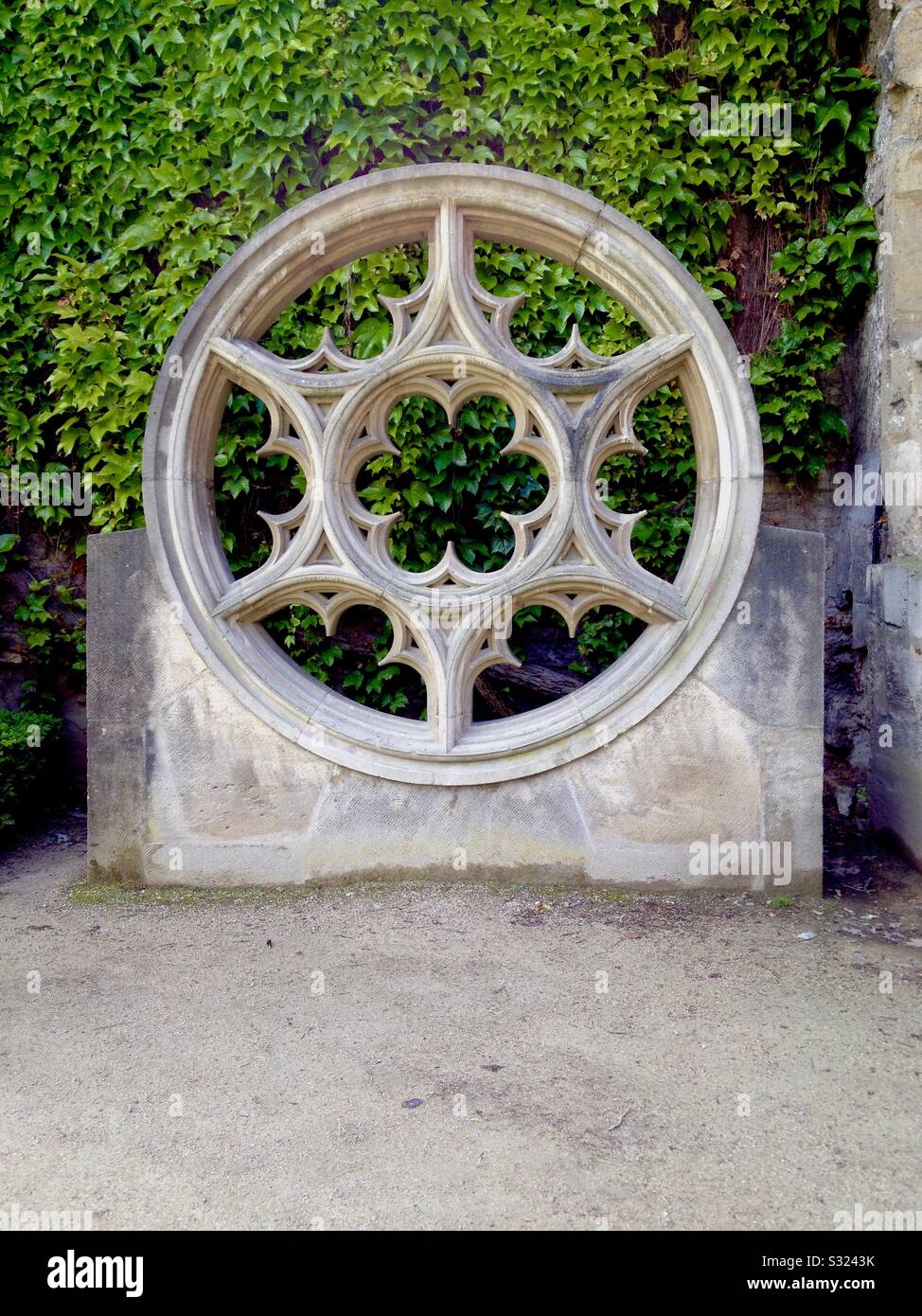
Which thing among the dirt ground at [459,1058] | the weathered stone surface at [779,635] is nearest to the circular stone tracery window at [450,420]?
the weathered stone surface at [779,635]

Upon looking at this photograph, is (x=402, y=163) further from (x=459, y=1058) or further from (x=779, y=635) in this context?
(x=459, y=1058)

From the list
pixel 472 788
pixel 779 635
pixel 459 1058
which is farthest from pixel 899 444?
pixel 459 1058

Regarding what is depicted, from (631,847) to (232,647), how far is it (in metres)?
1.54

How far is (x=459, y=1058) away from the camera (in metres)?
2.43

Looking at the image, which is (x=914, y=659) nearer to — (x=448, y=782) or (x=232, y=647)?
(x=448, y=782)

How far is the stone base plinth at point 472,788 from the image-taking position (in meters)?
3.43

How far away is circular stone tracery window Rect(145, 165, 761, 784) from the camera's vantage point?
11.3 ft

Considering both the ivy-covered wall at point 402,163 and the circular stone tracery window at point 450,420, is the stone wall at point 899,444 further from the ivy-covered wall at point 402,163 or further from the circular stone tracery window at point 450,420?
the circular stone tracery window at point 450,420

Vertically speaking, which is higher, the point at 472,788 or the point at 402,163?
the point at 402,163

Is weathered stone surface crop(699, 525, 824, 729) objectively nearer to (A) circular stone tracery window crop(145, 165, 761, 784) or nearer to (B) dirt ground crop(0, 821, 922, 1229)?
(A) circular stone tracery window crop(145, 165, 761, 784)

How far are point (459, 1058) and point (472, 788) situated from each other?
46.5 inches

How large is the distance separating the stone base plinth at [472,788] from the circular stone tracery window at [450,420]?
89 mm

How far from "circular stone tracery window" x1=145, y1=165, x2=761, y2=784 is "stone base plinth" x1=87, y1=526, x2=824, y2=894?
0.29ft

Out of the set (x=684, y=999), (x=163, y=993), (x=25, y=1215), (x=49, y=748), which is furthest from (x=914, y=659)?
(x=49, y=748)
